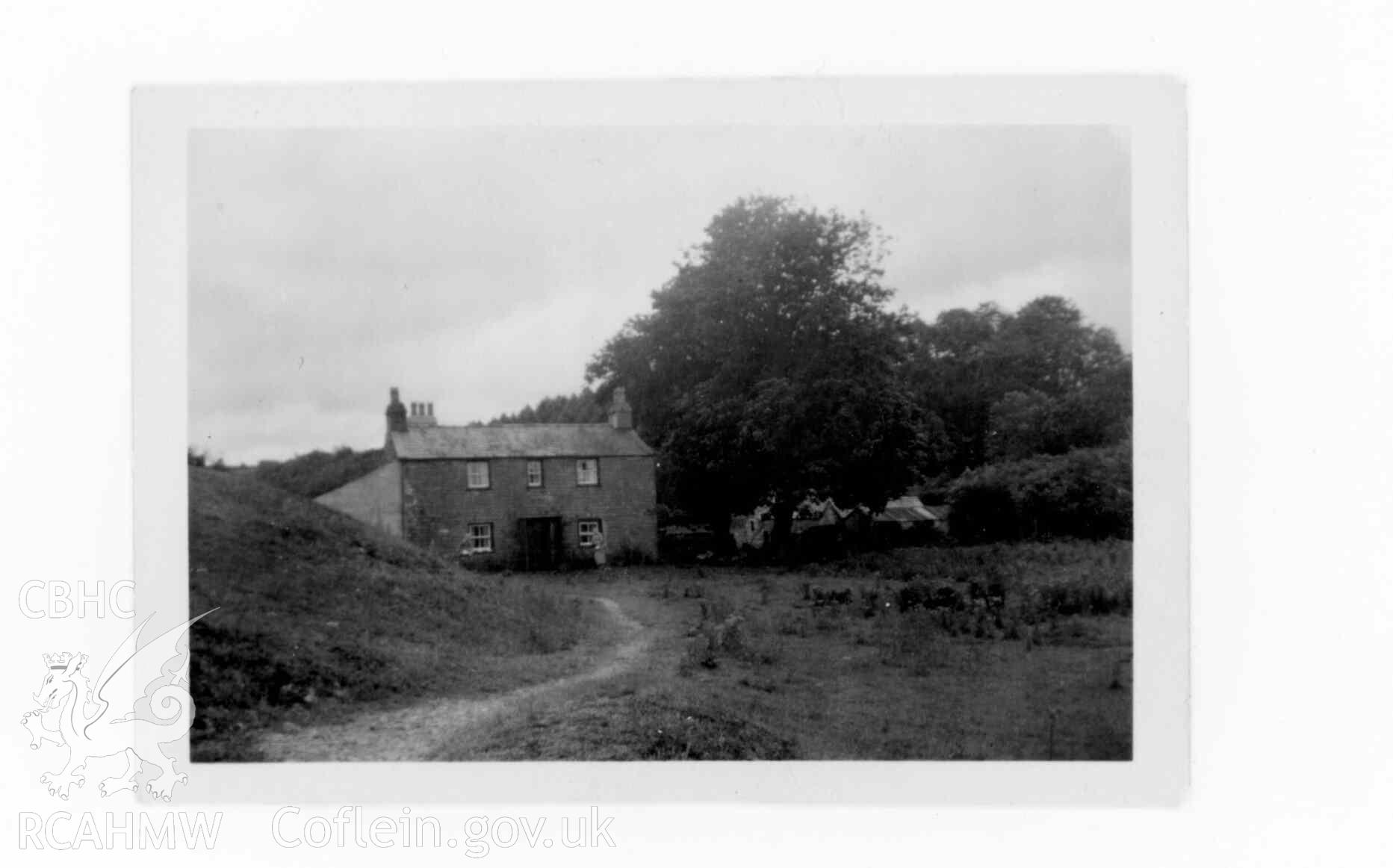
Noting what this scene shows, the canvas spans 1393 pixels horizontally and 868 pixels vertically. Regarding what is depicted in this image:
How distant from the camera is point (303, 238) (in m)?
4.05

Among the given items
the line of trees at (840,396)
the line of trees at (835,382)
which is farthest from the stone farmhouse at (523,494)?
the line of trees at (835,382)

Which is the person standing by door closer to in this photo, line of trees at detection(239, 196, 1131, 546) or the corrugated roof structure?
line of trees at detection(239, 196, 1131, 546)

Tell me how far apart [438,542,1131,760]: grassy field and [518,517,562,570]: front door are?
166 mm

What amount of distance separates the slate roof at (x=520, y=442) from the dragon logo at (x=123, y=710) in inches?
67.9

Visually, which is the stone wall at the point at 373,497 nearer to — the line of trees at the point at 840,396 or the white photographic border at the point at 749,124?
the line of trees at the point at 840,396

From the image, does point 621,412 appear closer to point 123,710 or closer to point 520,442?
point 520,442

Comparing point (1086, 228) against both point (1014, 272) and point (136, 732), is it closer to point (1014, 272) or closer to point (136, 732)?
point (1014, 272)

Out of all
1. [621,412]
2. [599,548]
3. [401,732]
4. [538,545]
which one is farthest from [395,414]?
[401,732]

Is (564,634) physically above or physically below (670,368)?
below

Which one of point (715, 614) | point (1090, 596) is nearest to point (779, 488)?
point (715, 614)

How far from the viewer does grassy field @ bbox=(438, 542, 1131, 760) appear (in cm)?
384

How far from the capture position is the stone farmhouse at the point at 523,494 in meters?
4.21

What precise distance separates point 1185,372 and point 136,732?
22.1ft

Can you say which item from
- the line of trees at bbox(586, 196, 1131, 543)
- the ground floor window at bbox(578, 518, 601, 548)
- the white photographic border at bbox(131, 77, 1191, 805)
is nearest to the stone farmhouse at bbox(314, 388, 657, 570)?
the ground floor window at bbox(578, 518, 601, 548)
